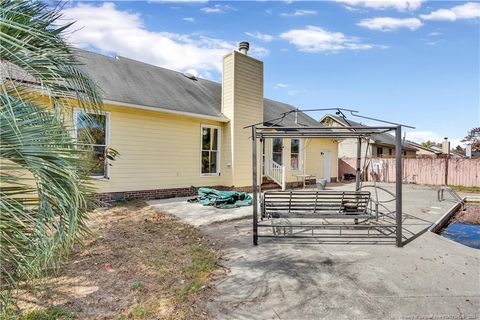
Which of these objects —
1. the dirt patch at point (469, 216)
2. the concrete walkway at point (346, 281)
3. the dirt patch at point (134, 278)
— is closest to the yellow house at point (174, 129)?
the dirt patch at point (134, 278)

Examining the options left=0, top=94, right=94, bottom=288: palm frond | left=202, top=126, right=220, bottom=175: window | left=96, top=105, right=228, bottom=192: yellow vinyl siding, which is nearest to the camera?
left=0, top=94, right=94, bottom=288: palm frond

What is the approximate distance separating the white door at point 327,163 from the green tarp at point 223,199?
10007 mm

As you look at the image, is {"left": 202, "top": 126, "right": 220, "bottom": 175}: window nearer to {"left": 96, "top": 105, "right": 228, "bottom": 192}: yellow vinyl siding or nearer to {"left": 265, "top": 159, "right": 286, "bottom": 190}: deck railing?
{"left": 96, "top": 105, "right": 228, "bottom": 192}: yellow vinyl siding

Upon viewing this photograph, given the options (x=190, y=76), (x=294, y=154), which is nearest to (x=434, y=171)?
(x=294, y=154)

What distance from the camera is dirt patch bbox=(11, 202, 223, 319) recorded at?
2990 mm

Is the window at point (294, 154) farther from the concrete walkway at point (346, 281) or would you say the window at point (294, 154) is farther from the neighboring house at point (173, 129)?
the concrete walkway at point (346, 281)

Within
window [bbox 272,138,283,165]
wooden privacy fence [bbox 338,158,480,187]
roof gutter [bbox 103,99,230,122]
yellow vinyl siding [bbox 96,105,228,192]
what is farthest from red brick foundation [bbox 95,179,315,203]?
wooden privacy fence [bbox 338,158,480,187]

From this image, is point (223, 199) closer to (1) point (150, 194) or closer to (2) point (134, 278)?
(1) point (150, 194)

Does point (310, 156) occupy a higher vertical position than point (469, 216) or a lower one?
higher

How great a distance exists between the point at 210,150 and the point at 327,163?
32.5 ft

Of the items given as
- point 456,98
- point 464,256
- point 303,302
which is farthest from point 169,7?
point 456,98

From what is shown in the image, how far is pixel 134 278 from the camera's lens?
12.3 ft

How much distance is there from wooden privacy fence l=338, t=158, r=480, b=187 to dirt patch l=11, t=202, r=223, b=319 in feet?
49.3

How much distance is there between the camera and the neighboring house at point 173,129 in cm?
926
